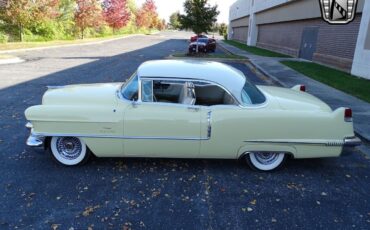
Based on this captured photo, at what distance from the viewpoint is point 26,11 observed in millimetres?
24922

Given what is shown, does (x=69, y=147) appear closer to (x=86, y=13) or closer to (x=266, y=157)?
(x=266, y=157)

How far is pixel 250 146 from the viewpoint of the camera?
4.43 metres

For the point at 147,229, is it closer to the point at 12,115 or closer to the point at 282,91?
the point at 282,91

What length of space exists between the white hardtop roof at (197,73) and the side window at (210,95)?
0.36ft

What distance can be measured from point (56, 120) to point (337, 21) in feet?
54.8

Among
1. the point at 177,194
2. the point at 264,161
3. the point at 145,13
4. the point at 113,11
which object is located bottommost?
the point at 177,194

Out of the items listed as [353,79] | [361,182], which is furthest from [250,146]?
[353,79]

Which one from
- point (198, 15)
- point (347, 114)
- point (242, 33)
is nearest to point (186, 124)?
point (347, 114)

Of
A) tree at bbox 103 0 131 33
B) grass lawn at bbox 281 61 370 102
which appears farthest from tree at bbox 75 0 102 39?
grass lawn at bbox 281 61 370 102

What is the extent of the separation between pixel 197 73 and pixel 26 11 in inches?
999

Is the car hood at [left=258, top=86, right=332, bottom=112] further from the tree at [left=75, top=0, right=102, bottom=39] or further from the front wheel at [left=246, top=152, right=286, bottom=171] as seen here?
the tree at [left=75, top=0, right=102, bottom=39]

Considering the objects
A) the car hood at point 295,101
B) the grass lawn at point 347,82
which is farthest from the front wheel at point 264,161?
the grass lawn at point 347,82

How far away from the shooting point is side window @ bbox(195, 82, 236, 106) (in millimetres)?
4512

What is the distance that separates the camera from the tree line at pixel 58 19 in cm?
2511
